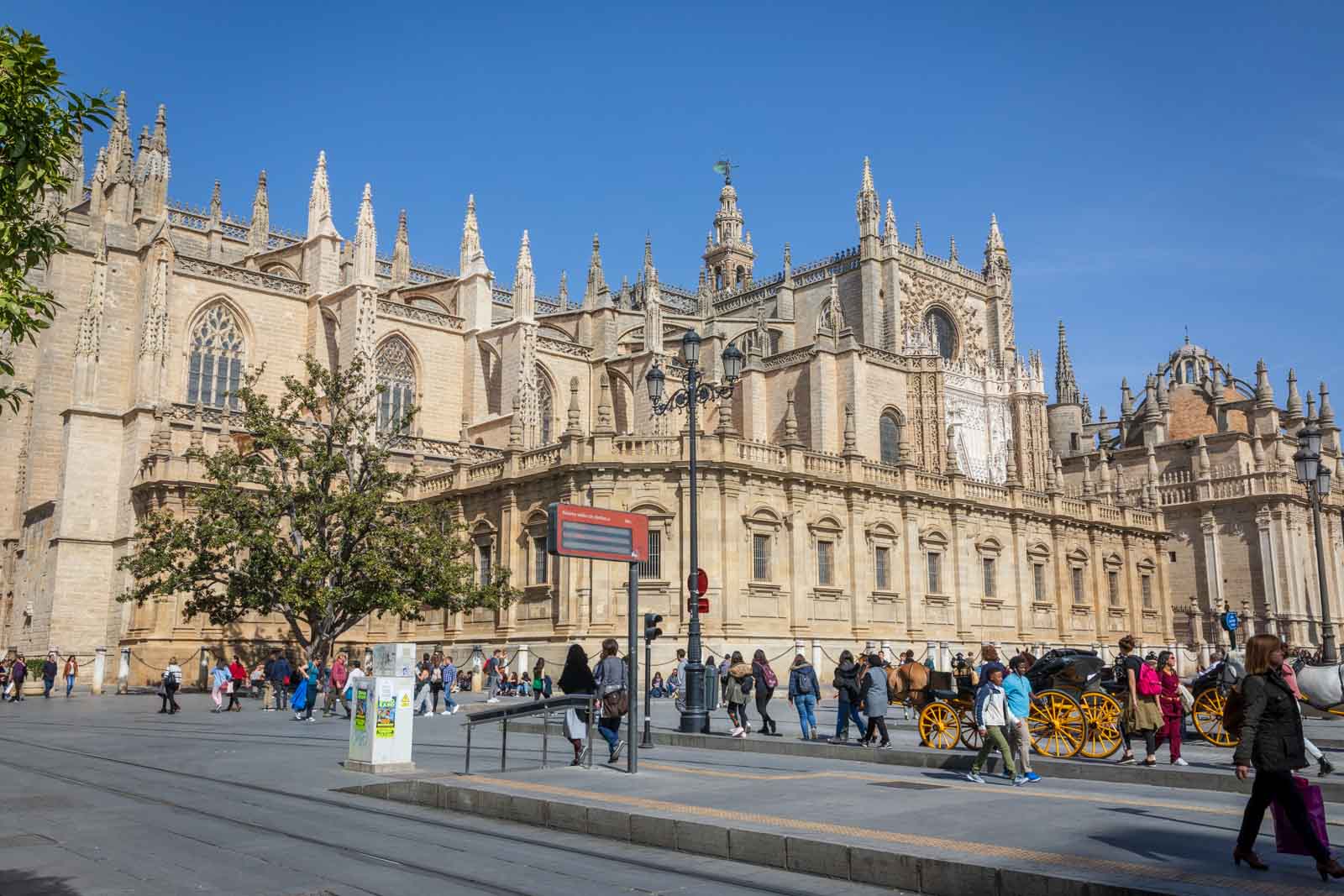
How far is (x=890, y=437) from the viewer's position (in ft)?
162

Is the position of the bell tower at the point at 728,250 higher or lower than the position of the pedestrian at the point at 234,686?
higher

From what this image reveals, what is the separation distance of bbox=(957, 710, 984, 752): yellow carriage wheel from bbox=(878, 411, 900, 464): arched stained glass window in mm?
33537

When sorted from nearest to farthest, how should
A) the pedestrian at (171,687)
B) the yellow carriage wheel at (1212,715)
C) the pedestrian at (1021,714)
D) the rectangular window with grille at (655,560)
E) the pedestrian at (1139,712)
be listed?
1. the pedestrian at (1021,714)
2. the pedestrian at (1139,712)
3. the yellow carriage wheel at (1212,715)
4. the pedestrian at (171,687)
5. the rectangular window with grille at (655,560)

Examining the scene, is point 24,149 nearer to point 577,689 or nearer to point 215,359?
point 577,689

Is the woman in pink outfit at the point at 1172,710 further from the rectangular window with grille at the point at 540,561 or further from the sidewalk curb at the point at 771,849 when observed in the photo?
the rectangular window with grille at the point at 540,561

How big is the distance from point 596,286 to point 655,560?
1228 inches

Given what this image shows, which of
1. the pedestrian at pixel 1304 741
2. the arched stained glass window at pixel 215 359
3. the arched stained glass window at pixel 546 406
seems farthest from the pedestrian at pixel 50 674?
the pedestrian at pixel 1304 741

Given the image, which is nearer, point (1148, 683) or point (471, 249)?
point (1148, 683)

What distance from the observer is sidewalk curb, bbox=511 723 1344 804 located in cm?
1103

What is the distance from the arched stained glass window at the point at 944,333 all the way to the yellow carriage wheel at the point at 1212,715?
1697 inches

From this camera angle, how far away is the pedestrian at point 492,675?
26672 millimetres

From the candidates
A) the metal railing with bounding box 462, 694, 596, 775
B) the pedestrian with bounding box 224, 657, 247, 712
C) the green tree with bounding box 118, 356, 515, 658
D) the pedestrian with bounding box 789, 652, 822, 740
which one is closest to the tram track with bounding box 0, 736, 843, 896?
the metal railing with bounding box 462, 694, 596, 775

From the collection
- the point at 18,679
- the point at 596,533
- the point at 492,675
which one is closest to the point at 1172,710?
the point at 596,533

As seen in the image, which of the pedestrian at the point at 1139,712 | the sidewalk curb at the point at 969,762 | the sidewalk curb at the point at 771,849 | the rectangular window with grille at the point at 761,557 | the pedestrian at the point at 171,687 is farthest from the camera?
the rectangular window with grille at the point at 761,557
